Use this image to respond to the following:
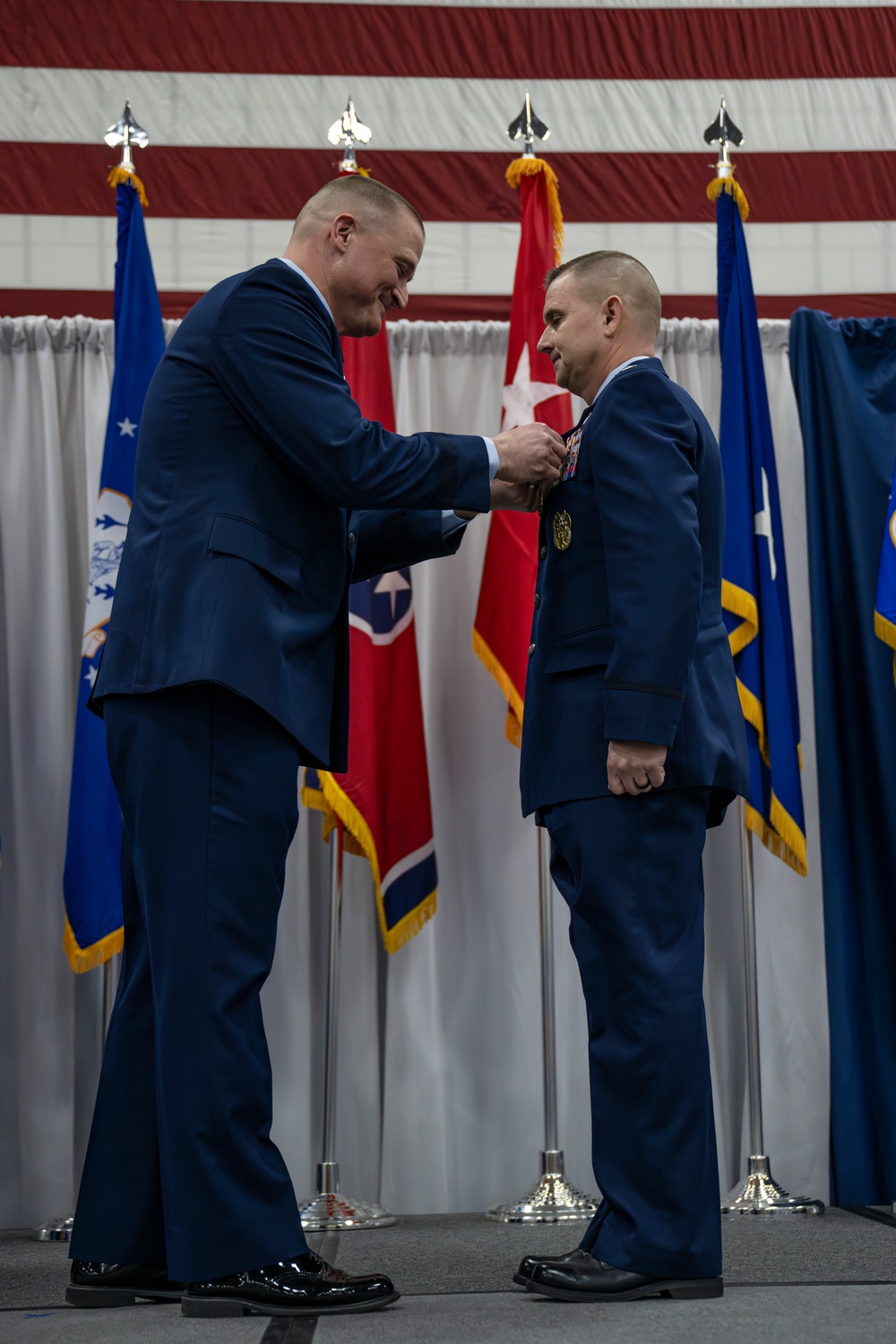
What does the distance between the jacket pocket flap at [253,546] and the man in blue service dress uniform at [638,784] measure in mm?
433

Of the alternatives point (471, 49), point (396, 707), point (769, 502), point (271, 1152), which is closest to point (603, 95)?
point (471, 49)

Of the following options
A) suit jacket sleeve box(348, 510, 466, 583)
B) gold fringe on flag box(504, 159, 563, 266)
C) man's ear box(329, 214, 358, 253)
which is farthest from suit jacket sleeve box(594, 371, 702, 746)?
gold fringe on flag box(504, 159, 563, 266)

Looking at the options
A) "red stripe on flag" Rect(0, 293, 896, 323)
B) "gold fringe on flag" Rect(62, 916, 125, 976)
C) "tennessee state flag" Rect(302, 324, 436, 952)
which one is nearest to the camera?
"gold fringe on flag" Rect(62, 916, 125, 976)

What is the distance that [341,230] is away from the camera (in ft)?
6.98

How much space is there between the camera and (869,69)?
4070 millimetres

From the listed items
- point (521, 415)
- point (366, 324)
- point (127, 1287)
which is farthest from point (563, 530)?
point (521, 415)

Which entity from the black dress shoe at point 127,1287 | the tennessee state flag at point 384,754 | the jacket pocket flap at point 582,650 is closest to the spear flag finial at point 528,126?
the tennessee state flag at point 384,754

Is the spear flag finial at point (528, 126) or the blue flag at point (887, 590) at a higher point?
the spear flag finial at point (528, 126)

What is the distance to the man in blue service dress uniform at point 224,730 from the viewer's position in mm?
1743

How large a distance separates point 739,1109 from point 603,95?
9.64 ft

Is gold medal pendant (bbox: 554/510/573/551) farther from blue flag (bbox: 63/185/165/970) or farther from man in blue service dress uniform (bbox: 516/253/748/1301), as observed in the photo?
blue flag (bbox: 63/185/165/970)

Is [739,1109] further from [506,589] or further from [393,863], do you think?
[506,589]

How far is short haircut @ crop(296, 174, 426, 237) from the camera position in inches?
84.4

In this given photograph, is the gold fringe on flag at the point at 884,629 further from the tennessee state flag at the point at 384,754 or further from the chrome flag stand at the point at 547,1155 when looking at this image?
the tennessee state flag at the point at 384,754
